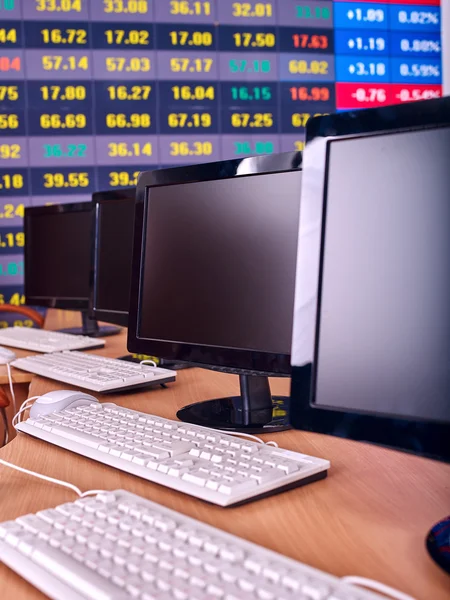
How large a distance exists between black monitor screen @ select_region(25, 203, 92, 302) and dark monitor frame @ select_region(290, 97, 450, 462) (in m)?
1.51

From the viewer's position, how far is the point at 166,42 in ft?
12.8

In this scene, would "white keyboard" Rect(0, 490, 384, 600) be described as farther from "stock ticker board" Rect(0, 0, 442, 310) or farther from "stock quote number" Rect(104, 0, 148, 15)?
"stock quote number" Rect(104, 0, 148, 15)

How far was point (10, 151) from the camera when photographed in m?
3.80

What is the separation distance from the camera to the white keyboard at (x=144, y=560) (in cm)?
50

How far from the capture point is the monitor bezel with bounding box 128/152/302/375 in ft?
3.28

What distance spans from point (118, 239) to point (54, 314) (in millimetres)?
1581

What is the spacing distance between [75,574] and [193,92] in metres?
3.72

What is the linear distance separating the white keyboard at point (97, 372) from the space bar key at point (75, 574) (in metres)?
0.70

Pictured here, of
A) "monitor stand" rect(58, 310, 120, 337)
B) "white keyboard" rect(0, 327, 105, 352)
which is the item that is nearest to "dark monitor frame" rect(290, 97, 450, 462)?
"white keyboard" rect(0, 327, 105, 352)

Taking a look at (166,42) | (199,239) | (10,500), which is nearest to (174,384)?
(199,239)

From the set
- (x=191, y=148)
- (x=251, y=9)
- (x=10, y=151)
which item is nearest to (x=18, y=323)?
(x=10, y=151)

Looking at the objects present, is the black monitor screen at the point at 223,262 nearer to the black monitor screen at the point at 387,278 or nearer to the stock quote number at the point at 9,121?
the black monitor screen at the point at 387,278

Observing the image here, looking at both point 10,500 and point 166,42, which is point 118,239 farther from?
point 166,42

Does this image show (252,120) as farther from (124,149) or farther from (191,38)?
(124,149)
